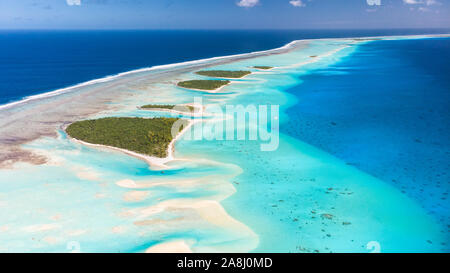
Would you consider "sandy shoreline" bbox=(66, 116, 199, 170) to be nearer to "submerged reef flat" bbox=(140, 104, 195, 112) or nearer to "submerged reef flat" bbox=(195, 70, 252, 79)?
"submerged reef flat" bbox=(140, 104, 195, 112)

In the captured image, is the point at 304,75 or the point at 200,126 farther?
the point at 304,75

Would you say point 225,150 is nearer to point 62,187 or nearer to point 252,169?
point 252,169

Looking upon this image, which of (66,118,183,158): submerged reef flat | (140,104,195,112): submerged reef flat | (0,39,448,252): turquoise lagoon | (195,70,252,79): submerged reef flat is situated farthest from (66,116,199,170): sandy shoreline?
(195,70,252,79): submerged reef flat

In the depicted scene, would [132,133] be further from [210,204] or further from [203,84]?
[203,84]

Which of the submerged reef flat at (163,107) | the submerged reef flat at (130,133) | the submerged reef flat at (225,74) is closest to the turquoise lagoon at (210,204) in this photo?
the submerged reef flat at (130,133)

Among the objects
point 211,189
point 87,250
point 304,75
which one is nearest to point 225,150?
point 211,189
